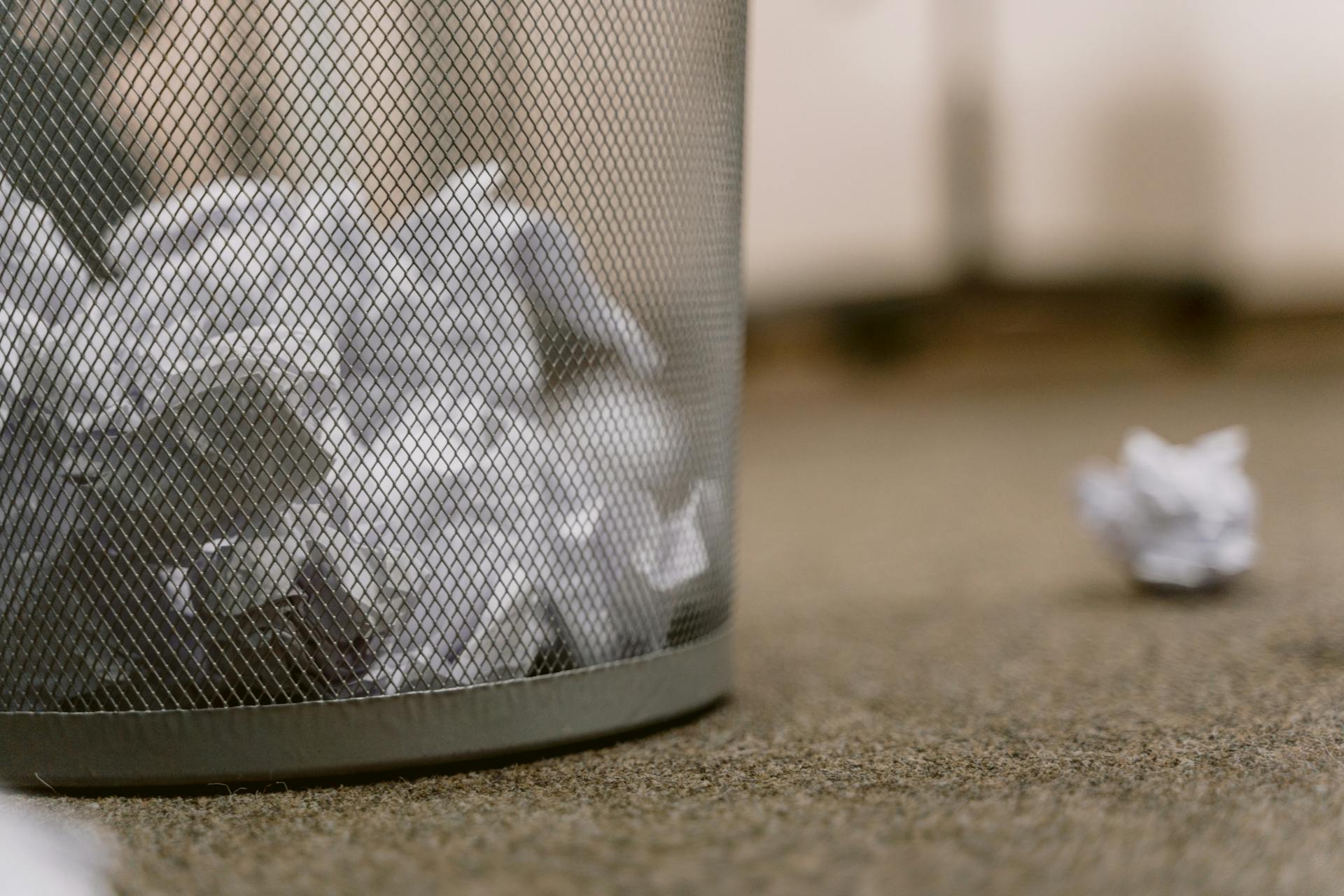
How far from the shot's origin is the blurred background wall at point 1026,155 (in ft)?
8.87

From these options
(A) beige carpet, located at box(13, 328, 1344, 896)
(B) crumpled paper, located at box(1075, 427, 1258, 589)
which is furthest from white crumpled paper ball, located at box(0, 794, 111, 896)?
(B) crumpled paper, located at box(1075, 427, 1258, 589)

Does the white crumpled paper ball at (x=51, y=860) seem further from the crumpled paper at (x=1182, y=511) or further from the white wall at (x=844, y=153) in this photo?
the white wall at (x=844, y=153)

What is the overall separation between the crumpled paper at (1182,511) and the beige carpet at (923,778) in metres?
0.02

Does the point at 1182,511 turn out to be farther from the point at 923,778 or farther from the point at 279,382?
the point at 279,382

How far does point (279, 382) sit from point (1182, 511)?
609 millimetres

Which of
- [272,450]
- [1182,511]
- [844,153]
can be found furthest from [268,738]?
[844,153]

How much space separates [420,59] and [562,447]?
0.16 metres

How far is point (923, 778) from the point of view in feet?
1.61

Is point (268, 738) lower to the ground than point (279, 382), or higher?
lower

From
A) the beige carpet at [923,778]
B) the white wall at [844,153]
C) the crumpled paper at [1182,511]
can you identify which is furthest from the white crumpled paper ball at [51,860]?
the white wall at [844,153]

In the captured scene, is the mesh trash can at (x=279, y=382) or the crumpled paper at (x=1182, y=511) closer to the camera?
the mesh trash can at (x=279, y=382)

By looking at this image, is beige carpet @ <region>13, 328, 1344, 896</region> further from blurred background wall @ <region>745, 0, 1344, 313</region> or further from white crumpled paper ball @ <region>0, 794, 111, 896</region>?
blurred background wall @ <region>745, 0, 1344, 313</region>

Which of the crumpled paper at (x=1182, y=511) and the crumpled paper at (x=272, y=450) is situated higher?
the crumpled paper at (x=272, y=450)

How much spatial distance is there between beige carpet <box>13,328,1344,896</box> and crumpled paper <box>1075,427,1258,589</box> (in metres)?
0.02
